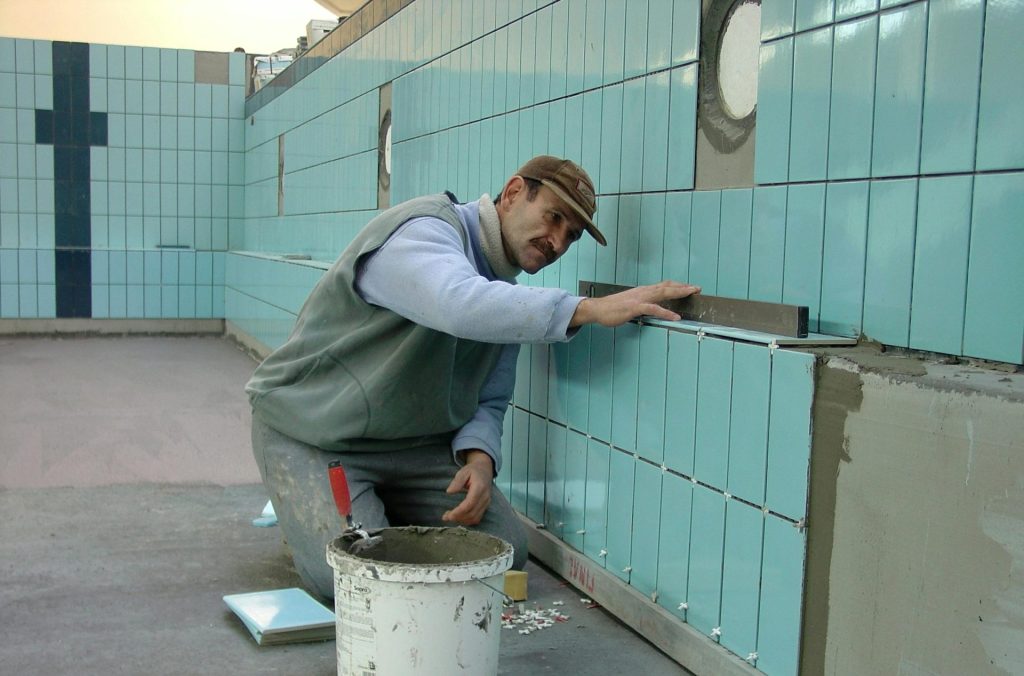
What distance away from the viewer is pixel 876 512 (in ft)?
6.31

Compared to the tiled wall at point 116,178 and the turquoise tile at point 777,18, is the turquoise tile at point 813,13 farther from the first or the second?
the tiled wall at point 116,178

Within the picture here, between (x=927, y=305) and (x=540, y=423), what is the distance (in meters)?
1.68

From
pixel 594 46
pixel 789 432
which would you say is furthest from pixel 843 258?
pixel 594 46

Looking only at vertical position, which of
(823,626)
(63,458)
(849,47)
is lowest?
(63,458)

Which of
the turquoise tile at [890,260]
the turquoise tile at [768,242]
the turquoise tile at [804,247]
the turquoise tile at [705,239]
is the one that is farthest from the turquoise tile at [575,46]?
the turquoise tile at [890,260]

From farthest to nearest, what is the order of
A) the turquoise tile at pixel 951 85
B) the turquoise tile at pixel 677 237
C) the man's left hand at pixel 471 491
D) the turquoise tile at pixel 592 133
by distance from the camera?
1. the turquoise tile at pixel 592 133
2. the man's left hand at pixel 471 491
3. the turquoise tile at pixel 677 237
4. the turquoise tile at pixel 951 85

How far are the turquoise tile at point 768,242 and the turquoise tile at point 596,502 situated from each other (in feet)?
2.49

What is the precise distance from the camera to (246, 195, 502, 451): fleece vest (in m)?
2.89

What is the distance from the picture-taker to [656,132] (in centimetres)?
280

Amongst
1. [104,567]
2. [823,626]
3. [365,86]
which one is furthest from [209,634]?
[365,86]

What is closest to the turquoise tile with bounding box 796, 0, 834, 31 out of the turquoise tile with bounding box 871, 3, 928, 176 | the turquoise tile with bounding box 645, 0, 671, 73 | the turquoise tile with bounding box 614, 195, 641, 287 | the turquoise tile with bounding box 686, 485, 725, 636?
the turquoise tile with bounding box 871, 3, 928, 176

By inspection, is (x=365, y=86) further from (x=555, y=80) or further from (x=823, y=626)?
(x=823, y=626)

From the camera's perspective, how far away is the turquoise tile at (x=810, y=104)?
2160 mm

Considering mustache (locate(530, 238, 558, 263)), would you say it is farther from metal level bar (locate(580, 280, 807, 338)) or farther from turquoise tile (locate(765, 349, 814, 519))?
turquoise tile (locate(765, 349, 814, 519))
